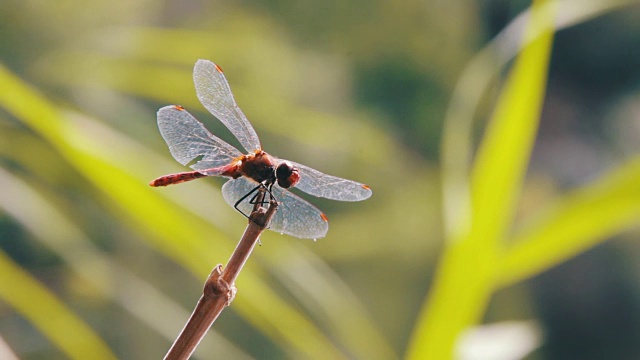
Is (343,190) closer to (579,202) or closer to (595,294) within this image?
(579,202)

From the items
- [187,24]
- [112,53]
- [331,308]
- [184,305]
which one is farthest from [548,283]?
[331,308]

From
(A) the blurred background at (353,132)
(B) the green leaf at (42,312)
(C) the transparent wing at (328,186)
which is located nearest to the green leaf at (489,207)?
(C) the transparent wing at (328,186)

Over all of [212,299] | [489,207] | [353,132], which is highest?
[353,132]

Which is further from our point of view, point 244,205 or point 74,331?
point 74,331

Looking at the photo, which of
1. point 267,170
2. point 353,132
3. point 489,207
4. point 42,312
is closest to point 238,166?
point 267,170

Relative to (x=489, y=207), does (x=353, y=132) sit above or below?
above

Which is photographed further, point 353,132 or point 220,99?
point 353,132

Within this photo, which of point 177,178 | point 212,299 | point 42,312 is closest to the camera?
point 212,299

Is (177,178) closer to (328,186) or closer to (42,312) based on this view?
(328,186)
